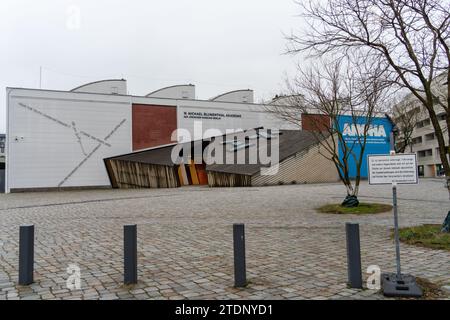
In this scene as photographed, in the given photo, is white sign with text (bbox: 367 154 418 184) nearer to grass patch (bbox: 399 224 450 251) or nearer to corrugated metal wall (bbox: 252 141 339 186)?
grass patch (bbox: 399 224 450 251)

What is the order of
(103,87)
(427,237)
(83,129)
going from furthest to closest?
1. (103,87)
2. (83,129)
3. (427,237)

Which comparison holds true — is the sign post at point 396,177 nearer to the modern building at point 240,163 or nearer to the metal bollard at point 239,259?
the metal bollard at point 239,259

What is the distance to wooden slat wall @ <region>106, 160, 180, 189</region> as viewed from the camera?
32469 millimetres

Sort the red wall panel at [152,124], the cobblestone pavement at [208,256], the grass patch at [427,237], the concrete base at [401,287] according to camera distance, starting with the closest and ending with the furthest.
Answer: the concrete base at [401,287], the cobblestone pavement at [208,256], the grass patch at [427,237], the red wall panel at [152,124]

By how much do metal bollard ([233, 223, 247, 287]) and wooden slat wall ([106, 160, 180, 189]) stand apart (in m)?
27.6

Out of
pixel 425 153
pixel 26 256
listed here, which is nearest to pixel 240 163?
pixel 26 256

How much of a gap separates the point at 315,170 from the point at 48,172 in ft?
78.4

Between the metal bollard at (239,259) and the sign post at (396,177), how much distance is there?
1794mm

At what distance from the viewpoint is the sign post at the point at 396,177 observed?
4703 mm

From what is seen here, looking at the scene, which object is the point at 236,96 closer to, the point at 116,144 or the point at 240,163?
the point at 240,163

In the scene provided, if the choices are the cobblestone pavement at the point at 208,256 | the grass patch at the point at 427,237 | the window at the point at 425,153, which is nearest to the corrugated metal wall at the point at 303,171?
the cobblestone pavement at the point at 208,256

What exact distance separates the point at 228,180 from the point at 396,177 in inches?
1033

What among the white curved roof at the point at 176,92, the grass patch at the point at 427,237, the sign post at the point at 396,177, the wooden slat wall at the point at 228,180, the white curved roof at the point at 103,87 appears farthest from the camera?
the white curved roof at the point at 176,92

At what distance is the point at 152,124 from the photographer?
3744 cm
